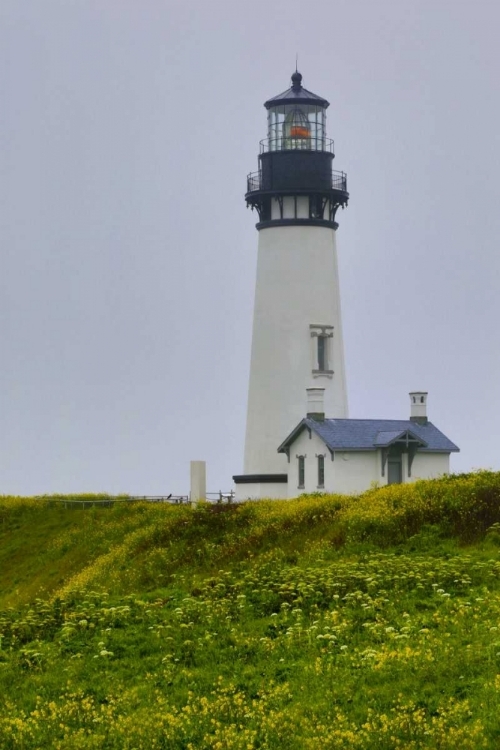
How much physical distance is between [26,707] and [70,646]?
3028mm

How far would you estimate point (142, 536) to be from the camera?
3806 cm

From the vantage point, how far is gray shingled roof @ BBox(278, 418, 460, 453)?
4600cm

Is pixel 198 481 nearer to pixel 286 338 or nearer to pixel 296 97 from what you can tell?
pixel 286 338

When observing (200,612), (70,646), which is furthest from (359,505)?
(70,646)

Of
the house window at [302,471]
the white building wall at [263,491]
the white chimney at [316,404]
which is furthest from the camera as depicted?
the white building wall at [263,491]

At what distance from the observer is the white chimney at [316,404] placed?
4747 centimetres

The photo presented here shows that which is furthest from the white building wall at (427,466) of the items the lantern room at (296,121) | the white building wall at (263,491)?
the lantern room at (296,121)

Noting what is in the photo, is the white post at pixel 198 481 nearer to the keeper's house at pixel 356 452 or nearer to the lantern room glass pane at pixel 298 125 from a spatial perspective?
the keeper's house at pixel 356 452

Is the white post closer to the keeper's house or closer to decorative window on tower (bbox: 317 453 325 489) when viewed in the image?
the keeper's house

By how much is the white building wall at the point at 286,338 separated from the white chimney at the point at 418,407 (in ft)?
8.78

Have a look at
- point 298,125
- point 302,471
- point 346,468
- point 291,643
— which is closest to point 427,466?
point 346,468

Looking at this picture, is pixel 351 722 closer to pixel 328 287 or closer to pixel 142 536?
pixel 142 536

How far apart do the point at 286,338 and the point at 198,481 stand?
612 centimetres

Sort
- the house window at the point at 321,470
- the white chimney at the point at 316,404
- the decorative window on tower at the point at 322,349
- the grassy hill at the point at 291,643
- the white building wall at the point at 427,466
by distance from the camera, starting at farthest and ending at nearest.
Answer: the decorative window on tower at the point at 322,349 < the white chimney at the point at 316,404 < the white building wall at the point at 427,466 < the house window at the point at 321,470 < the grassy hill at the point at 291,643
